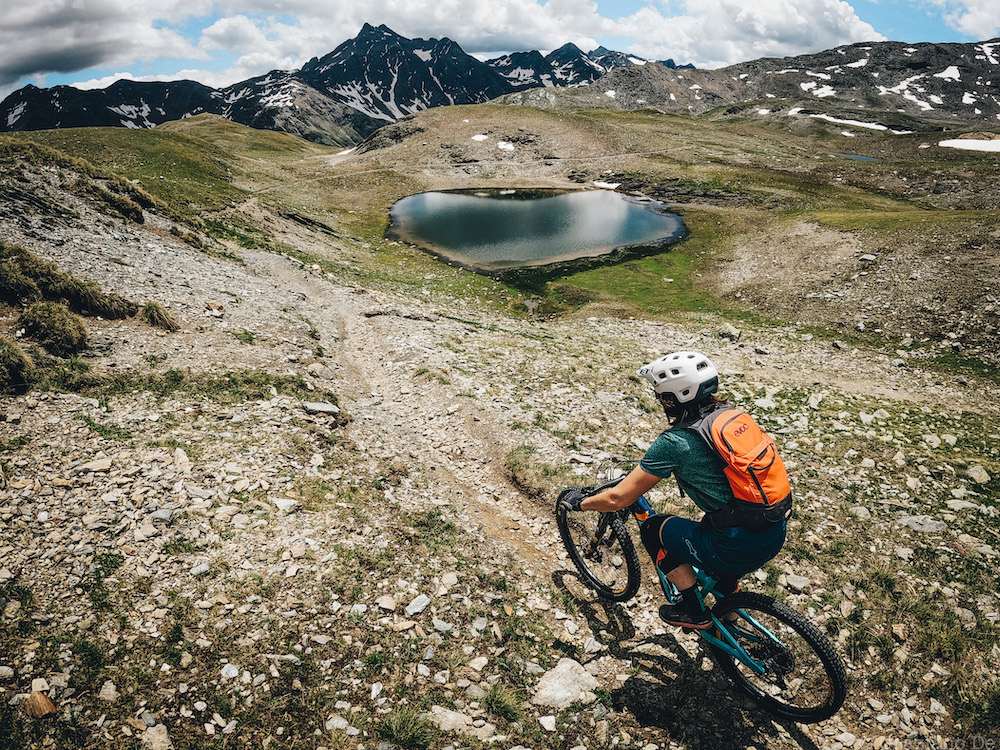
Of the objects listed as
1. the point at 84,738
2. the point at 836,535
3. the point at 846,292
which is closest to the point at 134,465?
the point at 84,738

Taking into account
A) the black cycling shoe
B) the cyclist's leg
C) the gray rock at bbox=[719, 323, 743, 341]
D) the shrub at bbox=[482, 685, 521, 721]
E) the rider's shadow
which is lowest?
the gray rock at bbox=[719, 323, 743, 341]

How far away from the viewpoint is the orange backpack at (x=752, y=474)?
18.6ft

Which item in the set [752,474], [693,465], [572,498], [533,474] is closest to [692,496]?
[693,465]

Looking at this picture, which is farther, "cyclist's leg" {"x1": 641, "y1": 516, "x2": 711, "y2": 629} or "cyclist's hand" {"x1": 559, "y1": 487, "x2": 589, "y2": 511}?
"cyclist's hand" {"x1": 559, "y1": 487, "x2": 589, "y2": 511}

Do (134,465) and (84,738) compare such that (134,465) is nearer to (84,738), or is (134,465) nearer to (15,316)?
(84,738)

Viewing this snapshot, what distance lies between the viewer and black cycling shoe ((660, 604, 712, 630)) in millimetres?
7254

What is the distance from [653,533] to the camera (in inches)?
302

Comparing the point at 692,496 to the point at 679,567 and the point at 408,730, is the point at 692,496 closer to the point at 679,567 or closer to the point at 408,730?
the point at 679,567

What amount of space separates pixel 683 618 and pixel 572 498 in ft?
8.82

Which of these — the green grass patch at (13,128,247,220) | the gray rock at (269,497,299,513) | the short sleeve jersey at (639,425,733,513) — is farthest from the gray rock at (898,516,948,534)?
the green grass patch at (13,128,247,220)

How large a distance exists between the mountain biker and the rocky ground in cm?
202

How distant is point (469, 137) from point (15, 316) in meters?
118

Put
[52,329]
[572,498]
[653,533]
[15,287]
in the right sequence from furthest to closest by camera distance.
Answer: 1. [15,287]
2. [52,329]
3. [572,498]
4. [653,533]

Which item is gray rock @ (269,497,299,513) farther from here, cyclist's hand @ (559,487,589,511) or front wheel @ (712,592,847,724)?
front wheel @ (712,592,847,724)
